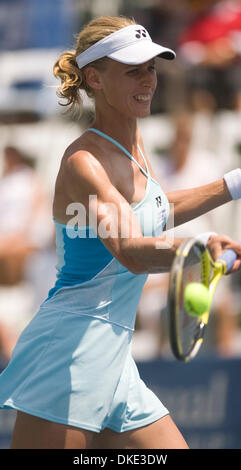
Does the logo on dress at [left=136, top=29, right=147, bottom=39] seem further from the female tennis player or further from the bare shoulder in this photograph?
the bare shoulder

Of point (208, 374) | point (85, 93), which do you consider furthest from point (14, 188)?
point (85, 93)

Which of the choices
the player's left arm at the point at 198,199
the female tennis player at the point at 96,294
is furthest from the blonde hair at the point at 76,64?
the player's left arm at the point at 198,199

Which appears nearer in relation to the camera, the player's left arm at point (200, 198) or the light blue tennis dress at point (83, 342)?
the light blue tennis dress at point (83, 342)

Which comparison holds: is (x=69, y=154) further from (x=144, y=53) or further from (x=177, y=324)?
(x=177, y=324)

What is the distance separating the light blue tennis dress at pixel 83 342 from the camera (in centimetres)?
303

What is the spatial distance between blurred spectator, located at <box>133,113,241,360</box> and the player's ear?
307 cm

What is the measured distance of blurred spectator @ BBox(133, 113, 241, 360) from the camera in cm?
618

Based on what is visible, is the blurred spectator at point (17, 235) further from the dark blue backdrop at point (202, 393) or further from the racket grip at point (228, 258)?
the racket grip at point (228, 258)

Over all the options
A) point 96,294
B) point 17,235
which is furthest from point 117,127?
point 17,235

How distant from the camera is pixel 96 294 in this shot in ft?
10.1

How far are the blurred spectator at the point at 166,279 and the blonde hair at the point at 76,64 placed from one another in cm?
302

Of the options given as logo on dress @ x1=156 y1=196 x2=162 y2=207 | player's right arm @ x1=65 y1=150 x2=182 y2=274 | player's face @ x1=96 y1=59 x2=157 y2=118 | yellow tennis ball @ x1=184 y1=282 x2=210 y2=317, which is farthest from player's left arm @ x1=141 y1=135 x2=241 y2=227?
yellow tennis ball @ x1=184 y1=282 x2=210 y2=317

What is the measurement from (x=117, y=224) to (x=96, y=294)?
1.13 ft

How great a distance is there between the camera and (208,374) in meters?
5.51
